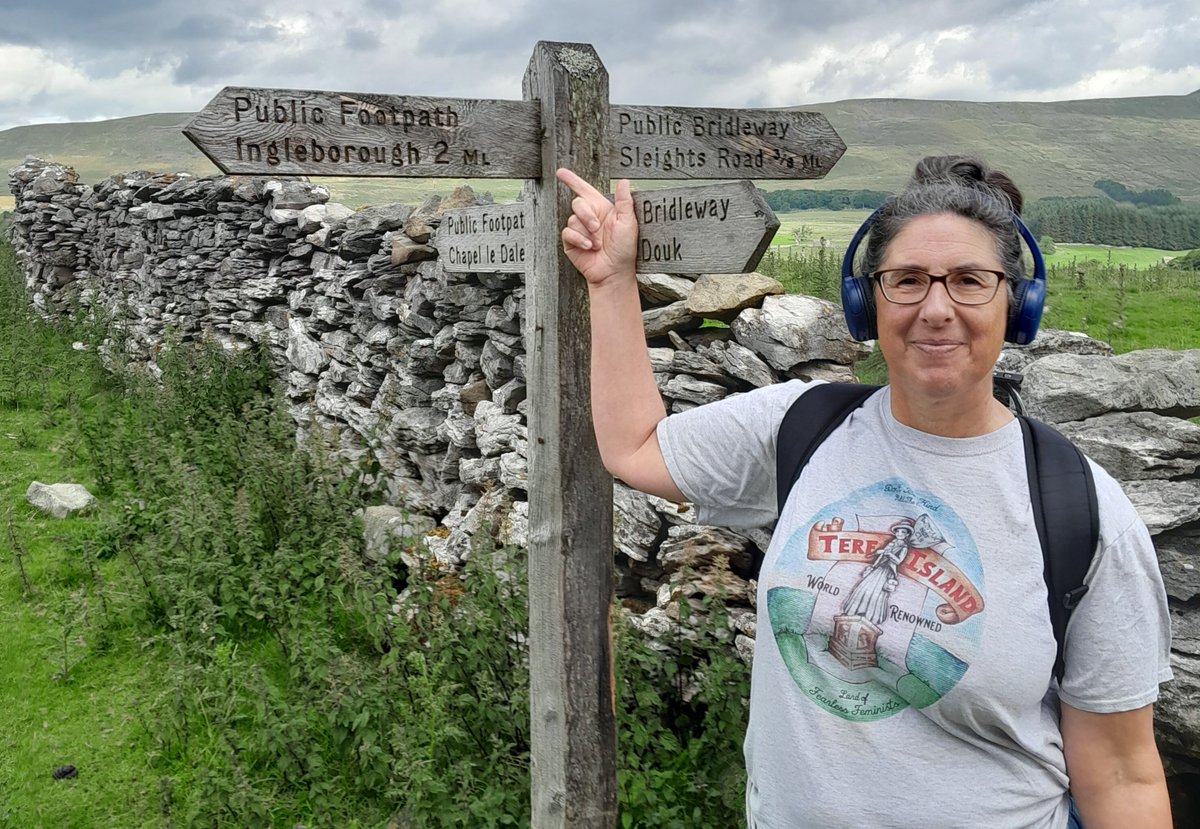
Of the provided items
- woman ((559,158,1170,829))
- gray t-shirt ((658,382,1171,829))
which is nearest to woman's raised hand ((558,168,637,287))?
woman ((559,158,1170,829))

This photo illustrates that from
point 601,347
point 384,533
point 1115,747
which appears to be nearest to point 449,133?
point 601,347

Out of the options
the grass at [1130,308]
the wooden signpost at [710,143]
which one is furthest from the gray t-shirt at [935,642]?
the grass at [1130,308]

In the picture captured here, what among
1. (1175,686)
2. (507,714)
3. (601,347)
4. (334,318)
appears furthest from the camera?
(334,318)

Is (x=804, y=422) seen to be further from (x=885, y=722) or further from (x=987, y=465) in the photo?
(x=885, y=722)

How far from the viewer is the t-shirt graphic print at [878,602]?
5.42ft

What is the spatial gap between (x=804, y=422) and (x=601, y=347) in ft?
1.85

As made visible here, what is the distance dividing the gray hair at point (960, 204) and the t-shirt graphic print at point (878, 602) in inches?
20.2

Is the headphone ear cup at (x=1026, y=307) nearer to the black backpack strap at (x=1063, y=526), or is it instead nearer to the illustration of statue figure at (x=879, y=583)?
the black backpack strap at (x=1063, y=526)

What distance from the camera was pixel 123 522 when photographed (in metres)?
6.97

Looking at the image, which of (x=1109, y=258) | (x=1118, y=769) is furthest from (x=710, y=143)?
(x=1109, y=258)

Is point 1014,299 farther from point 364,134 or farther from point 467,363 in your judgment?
point 467,363

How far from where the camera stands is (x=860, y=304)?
2.01 m

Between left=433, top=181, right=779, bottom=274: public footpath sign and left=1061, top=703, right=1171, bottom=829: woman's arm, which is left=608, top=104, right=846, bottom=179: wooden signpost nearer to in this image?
left=433, top=181, right=779, bottom=274: public footpath sign

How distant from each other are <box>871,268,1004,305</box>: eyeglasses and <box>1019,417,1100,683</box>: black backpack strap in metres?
0.34
